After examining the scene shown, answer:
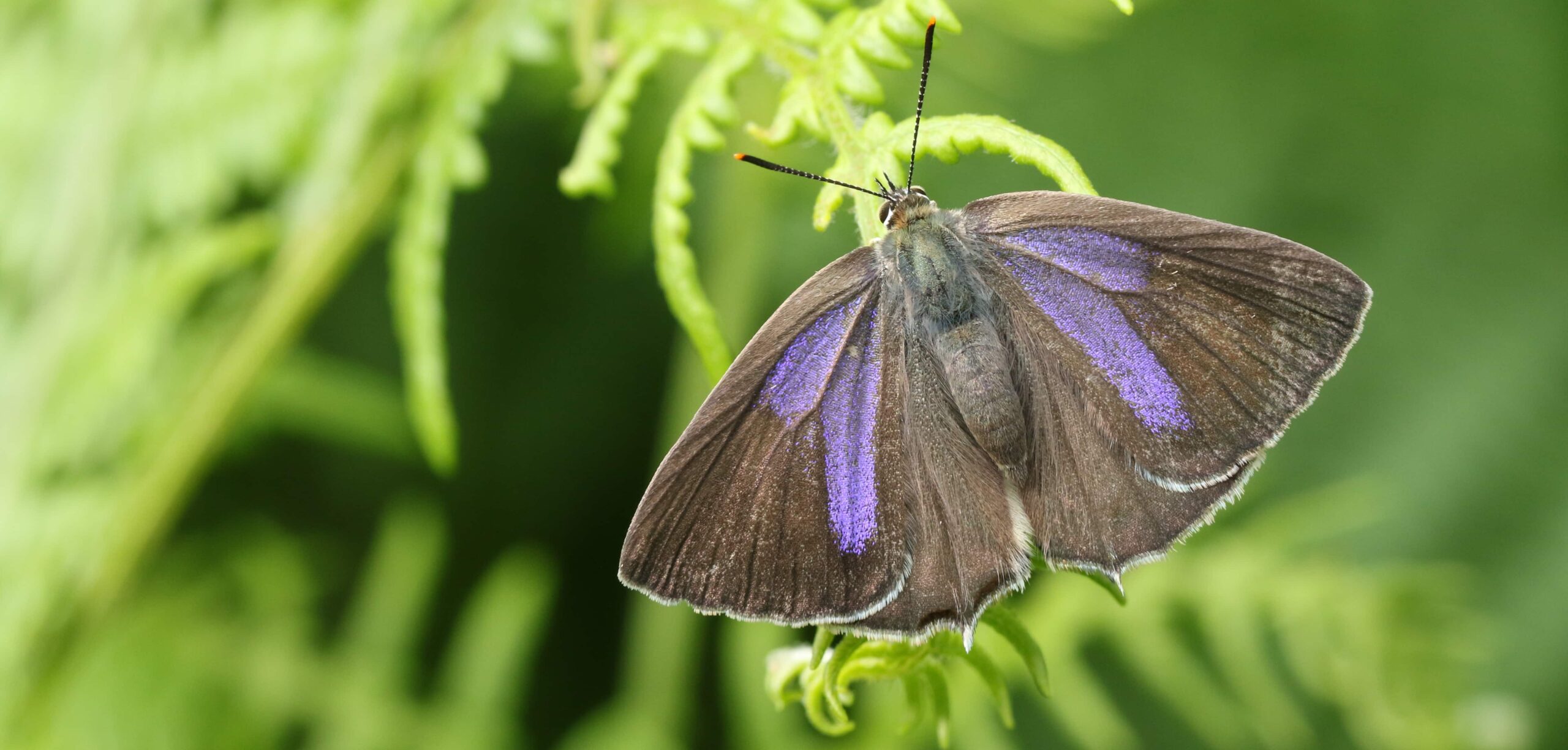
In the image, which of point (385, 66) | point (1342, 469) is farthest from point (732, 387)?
point (1342, 469)

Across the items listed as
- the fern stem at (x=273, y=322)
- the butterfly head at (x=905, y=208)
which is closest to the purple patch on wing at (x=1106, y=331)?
the butterfly head at (x=905, y=208)

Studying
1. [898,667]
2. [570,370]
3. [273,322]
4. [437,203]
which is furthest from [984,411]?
[570,370]

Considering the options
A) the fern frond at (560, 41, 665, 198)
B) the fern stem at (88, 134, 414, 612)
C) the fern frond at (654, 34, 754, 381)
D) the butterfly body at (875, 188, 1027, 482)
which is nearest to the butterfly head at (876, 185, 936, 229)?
the butterfly body at (875, 188, 1027, 482)

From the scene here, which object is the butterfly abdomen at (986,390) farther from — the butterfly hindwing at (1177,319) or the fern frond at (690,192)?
the fern frond at (690,192)

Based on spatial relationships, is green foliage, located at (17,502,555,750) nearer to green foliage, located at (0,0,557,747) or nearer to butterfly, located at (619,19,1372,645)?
green foliage, located at (0,0,557,747)

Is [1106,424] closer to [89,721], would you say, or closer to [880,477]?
[880,477]

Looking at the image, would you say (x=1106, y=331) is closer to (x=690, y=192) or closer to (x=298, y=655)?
(x=690, y=192)
